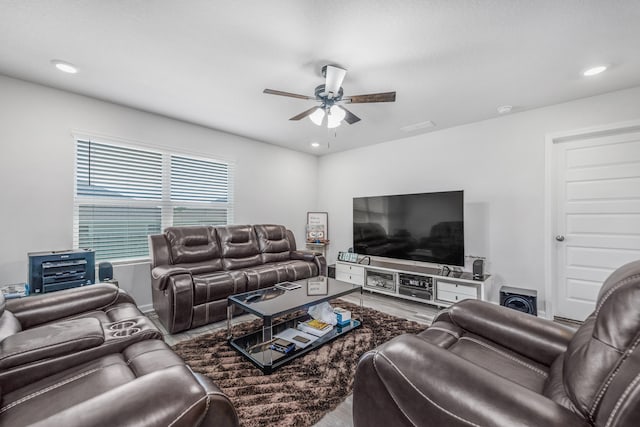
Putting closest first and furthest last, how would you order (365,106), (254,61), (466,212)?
1. (254,61)
2. (365,106)
3. (466,212)

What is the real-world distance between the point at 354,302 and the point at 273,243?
152cm

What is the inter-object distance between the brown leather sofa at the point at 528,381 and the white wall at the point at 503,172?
2349 millimetres

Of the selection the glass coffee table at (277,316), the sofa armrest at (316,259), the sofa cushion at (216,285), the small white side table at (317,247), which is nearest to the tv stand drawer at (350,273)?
the sofa armrest at (316,259)

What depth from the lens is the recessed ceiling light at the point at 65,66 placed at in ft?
7.55

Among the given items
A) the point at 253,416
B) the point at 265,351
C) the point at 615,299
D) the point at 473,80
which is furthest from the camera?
the point at 473,80

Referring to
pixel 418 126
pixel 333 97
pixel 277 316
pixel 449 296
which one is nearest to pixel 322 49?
pixel 333 97

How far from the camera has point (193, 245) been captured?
136 inches

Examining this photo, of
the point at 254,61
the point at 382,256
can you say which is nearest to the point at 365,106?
the point at 254,61

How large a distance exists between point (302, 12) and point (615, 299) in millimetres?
2072

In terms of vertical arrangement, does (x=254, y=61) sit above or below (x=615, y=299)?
above

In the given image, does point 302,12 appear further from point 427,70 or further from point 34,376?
point 34,376

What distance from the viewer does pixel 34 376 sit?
3.64ft

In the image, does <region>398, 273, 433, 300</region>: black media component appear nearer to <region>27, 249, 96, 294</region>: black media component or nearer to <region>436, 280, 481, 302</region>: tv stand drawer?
<region>436, 280, 481, 302</region>: tv stand drawer

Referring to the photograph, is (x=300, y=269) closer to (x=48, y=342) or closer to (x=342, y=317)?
(x=342, y=317)
